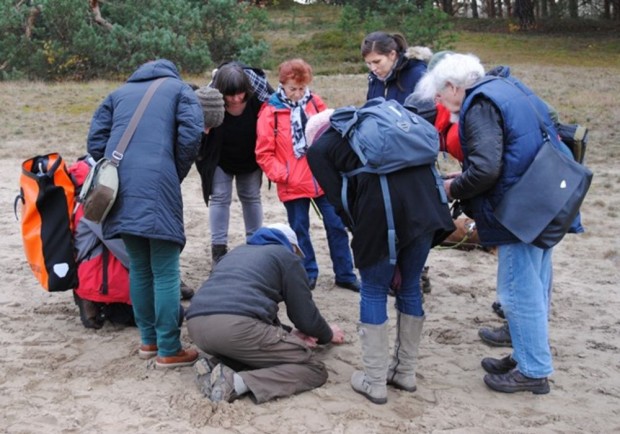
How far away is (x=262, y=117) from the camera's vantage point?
5.31m

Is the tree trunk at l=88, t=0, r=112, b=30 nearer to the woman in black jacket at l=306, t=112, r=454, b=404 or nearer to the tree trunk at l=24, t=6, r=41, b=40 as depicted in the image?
the tree trunk at l=24, t=6, r=41, b=40

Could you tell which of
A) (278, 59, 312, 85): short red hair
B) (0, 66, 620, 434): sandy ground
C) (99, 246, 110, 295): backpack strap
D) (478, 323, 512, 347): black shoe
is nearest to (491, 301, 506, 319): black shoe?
(0, 66, 620, 434): sandy ground

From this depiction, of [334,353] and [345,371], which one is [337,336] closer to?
[334,353]

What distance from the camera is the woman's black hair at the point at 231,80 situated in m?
5.21

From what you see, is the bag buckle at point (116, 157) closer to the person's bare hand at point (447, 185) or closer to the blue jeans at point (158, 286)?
the blue jeans at point (158, 286)

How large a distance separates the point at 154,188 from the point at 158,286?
1.68ft

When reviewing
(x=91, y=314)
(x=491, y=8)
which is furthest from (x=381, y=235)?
(x=491, y=8)

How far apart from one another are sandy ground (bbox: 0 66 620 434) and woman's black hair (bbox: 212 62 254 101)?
4.70ft

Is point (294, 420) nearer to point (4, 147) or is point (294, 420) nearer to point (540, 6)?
point (4, 147)

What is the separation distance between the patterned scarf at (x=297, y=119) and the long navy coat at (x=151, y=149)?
1.16 metres

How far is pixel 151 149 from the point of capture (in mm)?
3980

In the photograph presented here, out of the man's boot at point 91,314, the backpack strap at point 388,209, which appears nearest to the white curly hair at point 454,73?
the backpack strap at point 388,209

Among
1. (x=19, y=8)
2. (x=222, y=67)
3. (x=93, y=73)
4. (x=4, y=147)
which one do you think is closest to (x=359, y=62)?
(x=93, y=73)

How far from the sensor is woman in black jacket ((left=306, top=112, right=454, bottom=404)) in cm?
366
